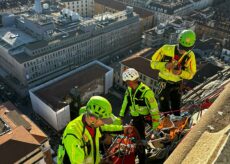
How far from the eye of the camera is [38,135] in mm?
30500

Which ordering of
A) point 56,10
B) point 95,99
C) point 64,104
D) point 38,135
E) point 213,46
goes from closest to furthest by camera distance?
point 95,99 < point 38,135 < point 64,104 < point 213,46 < point 56,10

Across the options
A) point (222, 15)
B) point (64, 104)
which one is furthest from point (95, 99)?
point (222, 15)

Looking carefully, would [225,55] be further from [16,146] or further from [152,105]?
[152,105]

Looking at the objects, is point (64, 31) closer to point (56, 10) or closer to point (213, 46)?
point (56, 10)

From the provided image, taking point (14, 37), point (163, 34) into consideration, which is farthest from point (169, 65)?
point (14, 37)

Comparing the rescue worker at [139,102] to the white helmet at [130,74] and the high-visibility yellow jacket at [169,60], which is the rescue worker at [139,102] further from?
the high-visibility yellow jacket at [169,60]

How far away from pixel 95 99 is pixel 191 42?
6.42m

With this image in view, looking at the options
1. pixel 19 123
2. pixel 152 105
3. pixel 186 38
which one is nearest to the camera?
pixel 152 105

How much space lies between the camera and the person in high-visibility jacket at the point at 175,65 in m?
13.0

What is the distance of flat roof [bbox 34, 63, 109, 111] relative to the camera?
41216mm

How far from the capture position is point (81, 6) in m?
82.6

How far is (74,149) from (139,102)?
182 inches

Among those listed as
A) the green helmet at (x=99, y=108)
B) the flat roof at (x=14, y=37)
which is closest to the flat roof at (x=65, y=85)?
the flat roof at (x=14, y=37)

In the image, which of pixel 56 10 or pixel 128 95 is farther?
pixel 56 10
